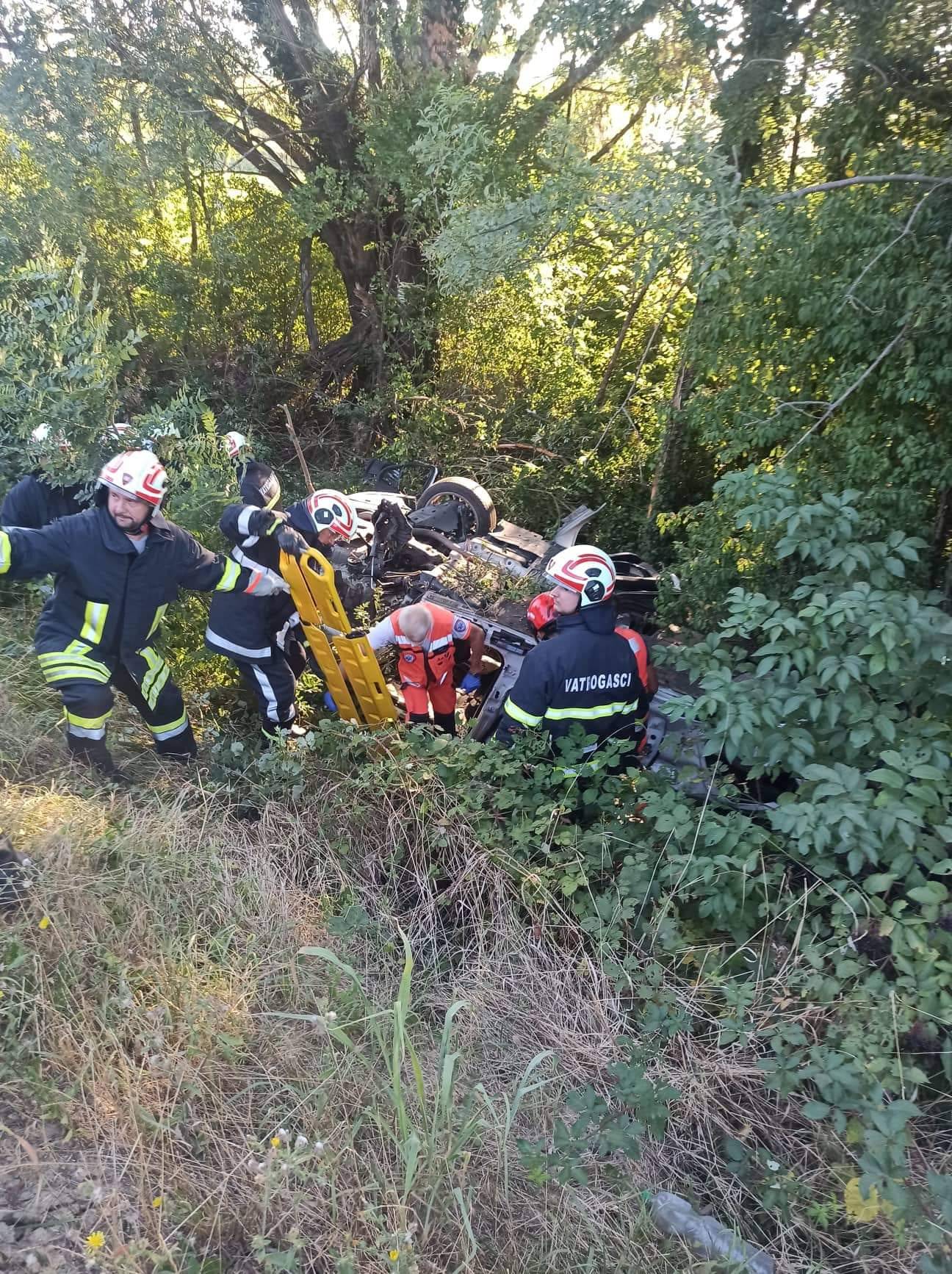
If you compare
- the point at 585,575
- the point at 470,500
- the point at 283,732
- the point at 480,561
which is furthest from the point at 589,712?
the point at 470,500

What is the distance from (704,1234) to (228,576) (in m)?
3.58

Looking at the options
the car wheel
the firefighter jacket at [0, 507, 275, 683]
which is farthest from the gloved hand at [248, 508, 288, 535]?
the car wheel

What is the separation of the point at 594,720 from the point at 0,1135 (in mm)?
2816

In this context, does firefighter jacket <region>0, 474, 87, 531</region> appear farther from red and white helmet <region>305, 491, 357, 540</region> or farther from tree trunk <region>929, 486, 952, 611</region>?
tree trunk <region>929, 486, 952, 611</region>

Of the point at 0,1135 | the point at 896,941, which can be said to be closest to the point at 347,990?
the point at 0,1135

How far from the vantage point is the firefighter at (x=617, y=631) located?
4125mm

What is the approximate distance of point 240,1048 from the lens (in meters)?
2.80

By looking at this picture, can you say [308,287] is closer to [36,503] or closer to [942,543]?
[36,503]

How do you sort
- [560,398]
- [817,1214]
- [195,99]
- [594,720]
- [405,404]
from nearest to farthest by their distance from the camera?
[817,1214]
[594,720]
[195,99]
[560,398]
[405,404]

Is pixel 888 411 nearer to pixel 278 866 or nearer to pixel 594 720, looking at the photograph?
pixel 594 720

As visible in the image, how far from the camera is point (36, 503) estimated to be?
4805 millimetres

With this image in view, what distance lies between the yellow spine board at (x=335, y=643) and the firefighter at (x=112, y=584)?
0.18m

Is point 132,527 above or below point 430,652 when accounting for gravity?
above

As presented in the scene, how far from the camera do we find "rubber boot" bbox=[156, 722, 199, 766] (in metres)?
4.69
